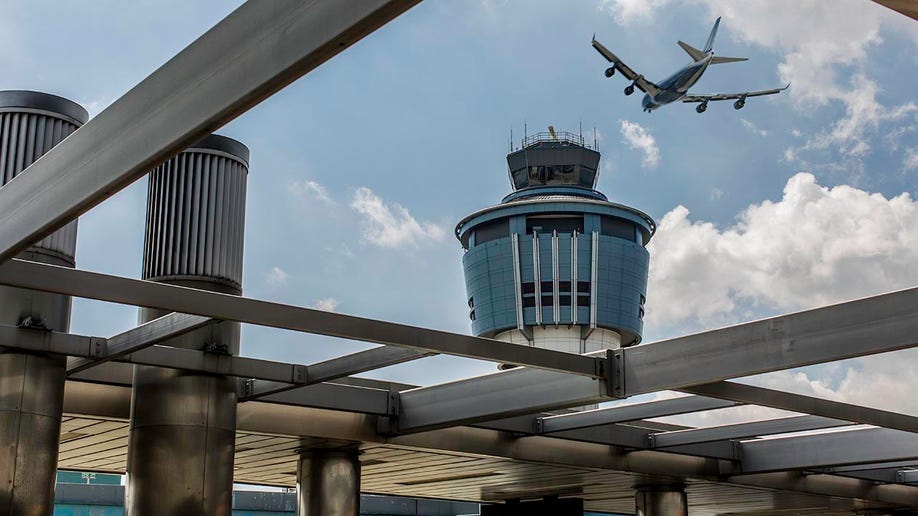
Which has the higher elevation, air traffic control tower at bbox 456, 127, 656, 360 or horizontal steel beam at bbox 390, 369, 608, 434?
air traffic control tower at bbox 456, 127, 656, 360

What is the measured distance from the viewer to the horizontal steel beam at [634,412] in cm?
1505

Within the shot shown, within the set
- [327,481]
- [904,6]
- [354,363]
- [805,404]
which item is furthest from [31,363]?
[904,6]

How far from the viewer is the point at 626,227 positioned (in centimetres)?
10669

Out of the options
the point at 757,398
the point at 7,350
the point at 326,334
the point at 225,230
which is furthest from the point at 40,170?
the point at 757,398

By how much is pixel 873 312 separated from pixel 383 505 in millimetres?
36351

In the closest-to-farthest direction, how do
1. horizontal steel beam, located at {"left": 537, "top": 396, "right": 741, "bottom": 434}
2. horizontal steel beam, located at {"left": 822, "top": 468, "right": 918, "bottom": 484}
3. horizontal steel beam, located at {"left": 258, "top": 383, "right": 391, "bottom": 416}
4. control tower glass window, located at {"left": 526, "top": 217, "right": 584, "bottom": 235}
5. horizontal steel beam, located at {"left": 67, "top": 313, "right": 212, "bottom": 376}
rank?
1. horizontal steel beam, located at {"left": 67, "top": 313, "right": 212, "bottom": 376}
2. horizontal steel beam, located at {"left": 537, "top": 396, "right": 741, "bottom": 434}
3. horizontal steel beam, located at {"left": 258, "top": 383, "right": 391, "bottom": 416}
4. horizontal steel beam, located at {"left": 822, "top": 468, "right": 918, "bottom": 484}
5. control tower glass window, located at {"left": 526, "top": 217, "right": 584, "bottom": 235}

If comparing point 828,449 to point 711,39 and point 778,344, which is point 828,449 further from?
point 711,39

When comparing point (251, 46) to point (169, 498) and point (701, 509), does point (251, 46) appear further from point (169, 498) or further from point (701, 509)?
point (701, 509)

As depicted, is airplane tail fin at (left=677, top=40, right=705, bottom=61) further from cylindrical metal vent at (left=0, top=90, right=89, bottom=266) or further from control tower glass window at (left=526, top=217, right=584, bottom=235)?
cylindrical metal vent at (left=0, top=90, right=89, bottom=266)

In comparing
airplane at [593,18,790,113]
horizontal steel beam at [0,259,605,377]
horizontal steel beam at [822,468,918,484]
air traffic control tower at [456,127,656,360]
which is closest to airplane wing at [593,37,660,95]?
airplane at [593,18,790,113]

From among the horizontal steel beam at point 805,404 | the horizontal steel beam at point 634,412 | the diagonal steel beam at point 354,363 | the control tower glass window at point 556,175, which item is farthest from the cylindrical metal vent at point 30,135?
the control tower glass window at point 556,175

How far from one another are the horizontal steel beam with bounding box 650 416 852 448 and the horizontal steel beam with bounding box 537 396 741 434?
203 cm

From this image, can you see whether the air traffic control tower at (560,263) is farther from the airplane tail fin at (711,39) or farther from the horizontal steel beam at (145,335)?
the horizontal steel beam at (145,335)

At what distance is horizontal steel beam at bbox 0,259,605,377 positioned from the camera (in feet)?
30.7
